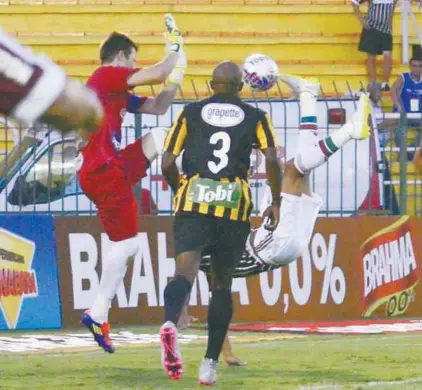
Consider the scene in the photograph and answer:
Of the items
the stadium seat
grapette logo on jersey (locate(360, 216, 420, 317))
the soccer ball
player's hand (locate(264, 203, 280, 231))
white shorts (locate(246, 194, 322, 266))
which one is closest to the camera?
player's hand (locate(264, 203, 280, 231))

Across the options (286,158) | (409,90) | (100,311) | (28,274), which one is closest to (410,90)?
(409,90)

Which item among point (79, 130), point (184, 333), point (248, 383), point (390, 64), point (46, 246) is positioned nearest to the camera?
point (79, 130)

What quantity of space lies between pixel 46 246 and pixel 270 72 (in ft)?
10.6

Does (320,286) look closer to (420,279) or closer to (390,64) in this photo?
(420,279)

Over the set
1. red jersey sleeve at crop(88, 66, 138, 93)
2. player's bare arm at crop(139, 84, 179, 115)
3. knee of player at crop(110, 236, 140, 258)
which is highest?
red jersey sleeve at crop(88, 66, 138, 93)

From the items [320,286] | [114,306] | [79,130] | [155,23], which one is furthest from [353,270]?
[79,130]

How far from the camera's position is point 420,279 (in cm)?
1473

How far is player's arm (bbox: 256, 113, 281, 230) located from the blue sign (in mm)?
4853

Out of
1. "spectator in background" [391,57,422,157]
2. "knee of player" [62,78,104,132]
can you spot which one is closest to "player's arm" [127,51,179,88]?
"knee of player" [62,78,104,132]

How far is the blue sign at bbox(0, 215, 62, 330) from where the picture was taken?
42.2ft

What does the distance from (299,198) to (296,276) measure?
262 centimetres

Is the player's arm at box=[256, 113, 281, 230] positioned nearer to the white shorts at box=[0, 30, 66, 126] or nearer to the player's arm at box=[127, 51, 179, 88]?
the player's arm at box=[127, 51, 179, 88]

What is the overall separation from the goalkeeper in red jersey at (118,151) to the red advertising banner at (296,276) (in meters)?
3.05

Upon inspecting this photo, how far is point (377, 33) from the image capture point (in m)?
18.0
